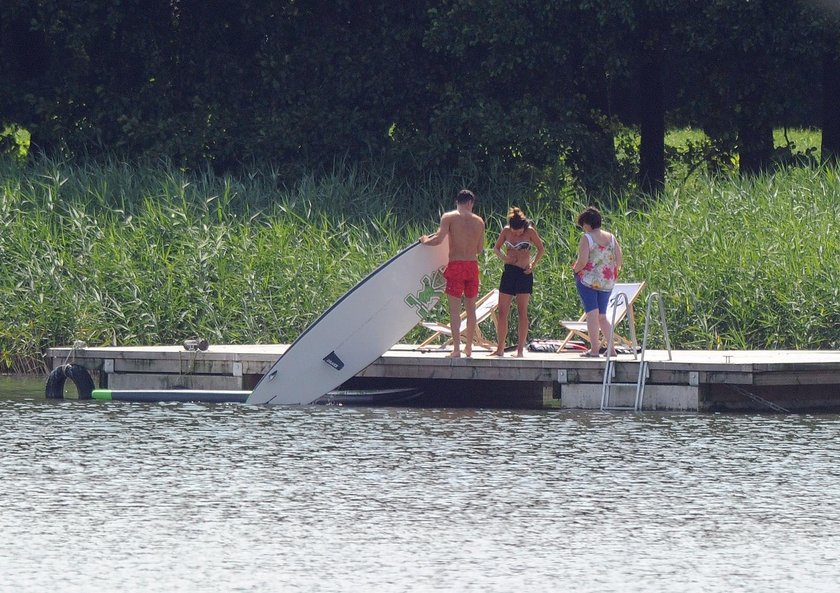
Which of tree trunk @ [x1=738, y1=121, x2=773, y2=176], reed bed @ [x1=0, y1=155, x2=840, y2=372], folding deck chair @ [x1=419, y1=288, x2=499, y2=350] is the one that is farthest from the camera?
tree trunk @ [x1=738, y1=121, x2=773, y2=176]

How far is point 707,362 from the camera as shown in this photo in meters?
14.0

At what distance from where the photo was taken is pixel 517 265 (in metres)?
14.5

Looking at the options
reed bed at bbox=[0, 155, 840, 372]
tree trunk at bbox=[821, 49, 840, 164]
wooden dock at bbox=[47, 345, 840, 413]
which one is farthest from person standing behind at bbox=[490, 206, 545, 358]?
tree trunk at bbox=[821, 49, 840, 164]

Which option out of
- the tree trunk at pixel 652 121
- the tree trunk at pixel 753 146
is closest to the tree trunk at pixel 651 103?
the tree trunk at pixel 652 121

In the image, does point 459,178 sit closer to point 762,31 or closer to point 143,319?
point 762,31

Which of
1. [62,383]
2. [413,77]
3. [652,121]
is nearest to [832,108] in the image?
[652,121]

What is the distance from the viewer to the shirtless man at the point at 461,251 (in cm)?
1429

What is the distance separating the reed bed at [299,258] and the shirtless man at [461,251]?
2528 mm

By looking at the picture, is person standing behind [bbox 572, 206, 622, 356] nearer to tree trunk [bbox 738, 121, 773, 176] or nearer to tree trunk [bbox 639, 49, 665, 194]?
tree trunk [bbox 639, 49, 665, 194]

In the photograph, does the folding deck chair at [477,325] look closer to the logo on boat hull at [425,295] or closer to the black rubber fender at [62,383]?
the logo on boat hull at [425,295]

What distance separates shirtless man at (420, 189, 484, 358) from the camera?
46.9ft

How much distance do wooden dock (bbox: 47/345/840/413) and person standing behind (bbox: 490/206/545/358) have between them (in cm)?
30

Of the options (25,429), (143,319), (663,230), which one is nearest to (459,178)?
(663,230)

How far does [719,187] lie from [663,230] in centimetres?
207
